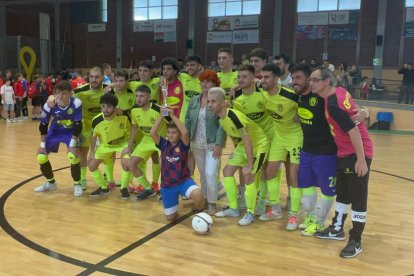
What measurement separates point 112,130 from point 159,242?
2.21 meters

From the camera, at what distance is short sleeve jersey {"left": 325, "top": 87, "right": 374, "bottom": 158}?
402 centimetres

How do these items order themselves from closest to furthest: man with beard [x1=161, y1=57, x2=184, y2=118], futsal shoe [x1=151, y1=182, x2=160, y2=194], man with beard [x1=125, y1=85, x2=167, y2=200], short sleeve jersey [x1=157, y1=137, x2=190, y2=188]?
short sleeve jersey [x1=157, y1=137, x2=190, y2=188] < man with beard [x1=125, y1=85, x2=167, y2=200] < man with beard [x1=161, y1=57, x2=184, y2=118] < futsal shoe [x1=151, y1=182, x2=160, y2=194]

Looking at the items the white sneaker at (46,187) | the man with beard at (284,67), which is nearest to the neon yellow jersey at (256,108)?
the man with beard at (284,67)

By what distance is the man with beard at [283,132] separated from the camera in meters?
4.88

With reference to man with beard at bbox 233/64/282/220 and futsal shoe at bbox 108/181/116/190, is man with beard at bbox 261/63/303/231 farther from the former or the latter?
futsal shoe at bbox 108/181/116/190

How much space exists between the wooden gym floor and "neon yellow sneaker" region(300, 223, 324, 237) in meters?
0.09

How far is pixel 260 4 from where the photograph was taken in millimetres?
23594

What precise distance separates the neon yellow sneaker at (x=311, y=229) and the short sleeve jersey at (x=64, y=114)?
11.7 ft

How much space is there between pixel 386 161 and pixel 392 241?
16.6 ft

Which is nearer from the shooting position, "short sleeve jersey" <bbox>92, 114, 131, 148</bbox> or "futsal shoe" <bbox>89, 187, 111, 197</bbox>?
"short sleeve jersey" <bbox>92, 114, 131, 148</bbox>

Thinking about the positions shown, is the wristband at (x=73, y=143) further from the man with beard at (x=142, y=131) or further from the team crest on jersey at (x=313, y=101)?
the team crest on jersey at (x=313, y=101)

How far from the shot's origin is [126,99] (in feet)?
21.2

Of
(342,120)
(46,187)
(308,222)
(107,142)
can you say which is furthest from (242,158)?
(46,187)

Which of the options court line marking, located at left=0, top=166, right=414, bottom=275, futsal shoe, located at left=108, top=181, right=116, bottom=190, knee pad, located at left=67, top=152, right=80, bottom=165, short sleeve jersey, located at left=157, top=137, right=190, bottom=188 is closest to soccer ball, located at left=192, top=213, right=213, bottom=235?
court line marking, located at left=0, top=166, right=414, bottom=275
